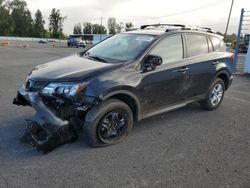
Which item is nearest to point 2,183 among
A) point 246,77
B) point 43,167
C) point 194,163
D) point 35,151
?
point 43,167

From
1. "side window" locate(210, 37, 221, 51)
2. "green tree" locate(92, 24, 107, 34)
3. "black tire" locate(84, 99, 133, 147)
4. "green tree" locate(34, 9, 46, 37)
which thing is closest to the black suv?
"black tire" locate(84, 99, 133, 147)

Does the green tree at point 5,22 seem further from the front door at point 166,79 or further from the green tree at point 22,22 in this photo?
the front door at point 166,79

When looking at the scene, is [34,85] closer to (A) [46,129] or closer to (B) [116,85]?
(A) [46,129]

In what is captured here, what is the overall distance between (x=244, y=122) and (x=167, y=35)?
91.8 inches

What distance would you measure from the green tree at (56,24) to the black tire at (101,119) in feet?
342

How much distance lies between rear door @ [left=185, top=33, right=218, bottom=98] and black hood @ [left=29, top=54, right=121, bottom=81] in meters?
1.75

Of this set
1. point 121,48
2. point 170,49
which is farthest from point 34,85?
point 170,49

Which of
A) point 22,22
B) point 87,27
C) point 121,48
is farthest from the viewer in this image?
point 87,27

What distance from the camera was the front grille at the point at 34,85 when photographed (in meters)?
3.73

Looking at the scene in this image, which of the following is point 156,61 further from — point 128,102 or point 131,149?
point 131,149

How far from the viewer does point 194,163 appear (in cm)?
347

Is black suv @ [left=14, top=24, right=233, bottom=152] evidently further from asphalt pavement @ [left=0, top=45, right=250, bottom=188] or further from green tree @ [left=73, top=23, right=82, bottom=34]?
green tree @ [left=73, top=23, right=82, bottom=34]

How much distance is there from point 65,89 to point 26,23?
105 meters

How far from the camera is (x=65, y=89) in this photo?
3527 mm
